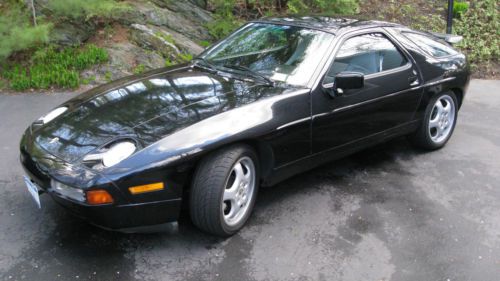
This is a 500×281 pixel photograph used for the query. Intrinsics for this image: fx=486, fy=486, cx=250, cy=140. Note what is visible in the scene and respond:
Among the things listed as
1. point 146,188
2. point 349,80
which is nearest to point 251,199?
point 146,188

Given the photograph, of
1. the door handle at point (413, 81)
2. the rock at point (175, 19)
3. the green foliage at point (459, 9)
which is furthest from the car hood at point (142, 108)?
the green foliage at point (459, 9)

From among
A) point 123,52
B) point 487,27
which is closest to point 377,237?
point 123,52

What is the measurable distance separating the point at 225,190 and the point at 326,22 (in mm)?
1892

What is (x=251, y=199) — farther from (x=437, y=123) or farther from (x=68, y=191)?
(x=437, y=123)

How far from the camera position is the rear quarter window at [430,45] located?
4.70 meters

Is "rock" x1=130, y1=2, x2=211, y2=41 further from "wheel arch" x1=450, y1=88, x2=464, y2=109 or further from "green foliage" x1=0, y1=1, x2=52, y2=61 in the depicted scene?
"wheel arch" x1=450, y1=88, x2=464, y2=109

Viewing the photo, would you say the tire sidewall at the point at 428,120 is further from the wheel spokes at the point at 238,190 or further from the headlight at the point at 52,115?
the headlight at the point at 52,115

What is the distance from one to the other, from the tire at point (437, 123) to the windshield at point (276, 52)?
148cm

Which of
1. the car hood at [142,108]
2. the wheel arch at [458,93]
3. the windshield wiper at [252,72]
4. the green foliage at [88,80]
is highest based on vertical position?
the windshield wiper at [252,72]

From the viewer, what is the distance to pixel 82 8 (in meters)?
7.29

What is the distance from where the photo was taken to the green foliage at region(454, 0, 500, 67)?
8562 millimetres

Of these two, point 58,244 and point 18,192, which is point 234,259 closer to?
point 58,244

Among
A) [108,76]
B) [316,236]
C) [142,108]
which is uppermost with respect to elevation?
[142,108]

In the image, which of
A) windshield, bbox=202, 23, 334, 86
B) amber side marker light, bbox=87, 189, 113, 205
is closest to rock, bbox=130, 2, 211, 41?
windshield, bbox=202, 23, 334, 86
